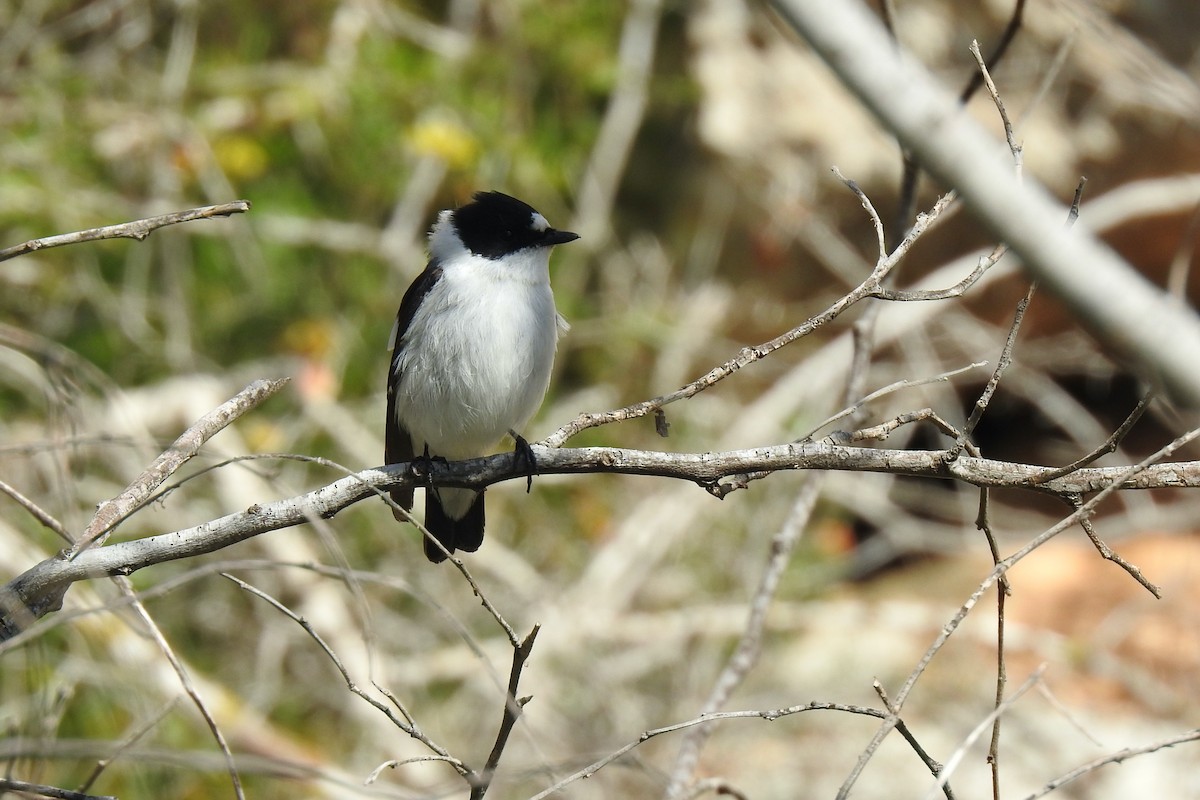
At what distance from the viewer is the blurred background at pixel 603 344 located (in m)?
6.23

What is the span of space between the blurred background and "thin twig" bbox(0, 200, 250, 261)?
384 centimetres

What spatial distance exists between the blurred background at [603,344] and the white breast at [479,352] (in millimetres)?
2106

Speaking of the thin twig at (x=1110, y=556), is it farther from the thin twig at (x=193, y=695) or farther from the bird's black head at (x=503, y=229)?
the bird's black head at (x=503, y=229)

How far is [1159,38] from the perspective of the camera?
23.4ft

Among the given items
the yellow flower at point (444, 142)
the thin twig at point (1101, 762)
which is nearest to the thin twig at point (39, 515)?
the thin twig at point (1101, 762)

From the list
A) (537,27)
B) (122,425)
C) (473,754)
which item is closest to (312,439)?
(122,425)

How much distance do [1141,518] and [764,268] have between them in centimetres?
276

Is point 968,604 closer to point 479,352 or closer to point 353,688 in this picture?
point 353,688

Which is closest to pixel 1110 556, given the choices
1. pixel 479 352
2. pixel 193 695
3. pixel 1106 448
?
pixel 1106 448

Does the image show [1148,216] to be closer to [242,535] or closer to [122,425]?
[122,425]

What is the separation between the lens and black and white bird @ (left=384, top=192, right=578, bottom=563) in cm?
375

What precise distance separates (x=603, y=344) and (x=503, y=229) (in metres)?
3.64

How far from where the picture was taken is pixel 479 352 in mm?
3727

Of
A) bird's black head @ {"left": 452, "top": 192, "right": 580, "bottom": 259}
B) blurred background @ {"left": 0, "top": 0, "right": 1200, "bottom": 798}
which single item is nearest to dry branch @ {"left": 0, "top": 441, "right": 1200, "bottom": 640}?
bird's black head @ {"left": 452, "top": 192, "right": 580, "bottom": 259}
